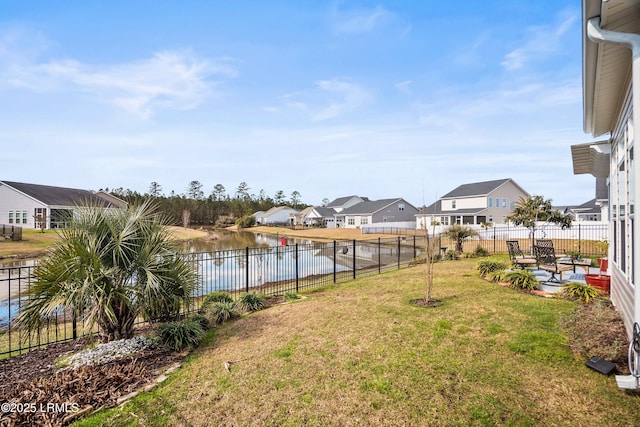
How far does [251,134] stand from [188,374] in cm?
1831

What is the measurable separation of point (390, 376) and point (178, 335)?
11.7 feet

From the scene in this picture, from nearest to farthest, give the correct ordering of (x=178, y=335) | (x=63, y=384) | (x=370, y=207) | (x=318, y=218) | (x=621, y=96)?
(x=63, y=384) → (x=621, y=96) → (x=178, y=335) → (x=370, y=207) → (x=318, y=218)

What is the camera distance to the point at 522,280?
8422 mm

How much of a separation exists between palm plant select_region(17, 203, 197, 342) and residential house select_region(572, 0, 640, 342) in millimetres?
6199

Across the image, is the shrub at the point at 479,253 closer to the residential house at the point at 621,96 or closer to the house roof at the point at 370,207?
the residential house at the point at 621,96

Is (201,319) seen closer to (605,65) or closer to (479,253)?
(605,65)

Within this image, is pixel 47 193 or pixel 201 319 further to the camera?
pixel 47 193

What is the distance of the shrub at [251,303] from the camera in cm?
738

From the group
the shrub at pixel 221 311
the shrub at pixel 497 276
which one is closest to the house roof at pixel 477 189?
the shrub at pixel 497 276

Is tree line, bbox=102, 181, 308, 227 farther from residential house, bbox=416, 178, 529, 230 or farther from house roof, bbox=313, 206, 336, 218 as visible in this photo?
residential house, bbox=416, 178, 529, 230

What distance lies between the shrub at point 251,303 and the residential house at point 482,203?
32670 millimetres

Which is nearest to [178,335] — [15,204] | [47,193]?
[15,204]

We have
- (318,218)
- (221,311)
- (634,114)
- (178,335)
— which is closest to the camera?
(634,114)

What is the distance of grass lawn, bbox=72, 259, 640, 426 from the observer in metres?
3.08
